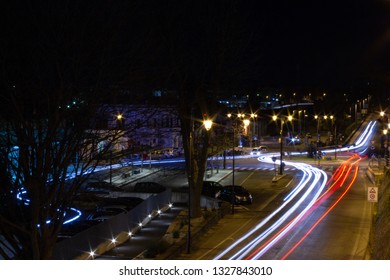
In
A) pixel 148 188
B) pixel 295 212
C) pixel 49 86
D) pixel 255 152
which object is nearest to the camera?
pixel 49 86

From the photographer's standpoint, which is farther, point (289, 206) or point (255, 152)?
point (255, 152)

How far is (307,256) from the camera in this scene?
1694 cm

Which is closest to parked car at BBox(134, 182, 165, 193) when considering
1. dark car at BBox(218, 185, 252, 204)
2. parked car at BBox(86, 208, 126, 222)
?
dark car at BBox(218, 185, 252, 204)

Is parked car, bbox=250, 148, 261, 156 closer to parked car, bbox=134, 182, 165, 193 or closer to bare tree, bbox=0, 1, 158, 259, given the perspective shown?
parked car, bbox=134, 182, 165, 193

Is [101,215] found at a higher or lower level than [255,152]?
lower

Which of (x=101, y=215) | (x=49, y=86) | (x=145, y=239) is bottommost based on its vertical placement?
(x=145, y=239)

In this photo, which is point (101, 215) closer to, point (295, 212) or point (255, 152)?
point (295, 212)

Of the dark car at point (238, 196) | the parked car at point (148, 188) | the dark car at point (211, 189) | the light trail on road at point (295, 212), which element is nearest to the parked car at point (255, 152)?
the light trail on road at point (295, 212)

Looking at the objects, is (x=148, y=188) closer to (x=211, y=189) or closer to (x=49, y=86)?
(x=211, y=189)

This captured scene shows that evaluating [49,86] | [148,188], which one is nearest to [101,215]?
[148,188]

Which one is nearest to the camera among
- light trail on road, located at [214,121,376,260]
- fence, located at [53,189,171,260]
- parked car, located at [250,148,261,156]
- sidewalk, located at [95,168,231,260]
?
fence, located at [53,189,171,260]

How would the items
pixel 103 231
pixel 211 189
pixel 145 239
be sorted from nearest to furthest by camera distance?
pixel 103 231, pixel 145 239, pixel 211 189

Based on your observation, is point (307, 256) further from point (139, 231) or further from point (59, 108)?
point (59, 108)

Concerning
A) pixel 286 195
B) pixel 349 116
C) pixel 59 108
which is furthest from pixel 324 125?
pixel 59 108
